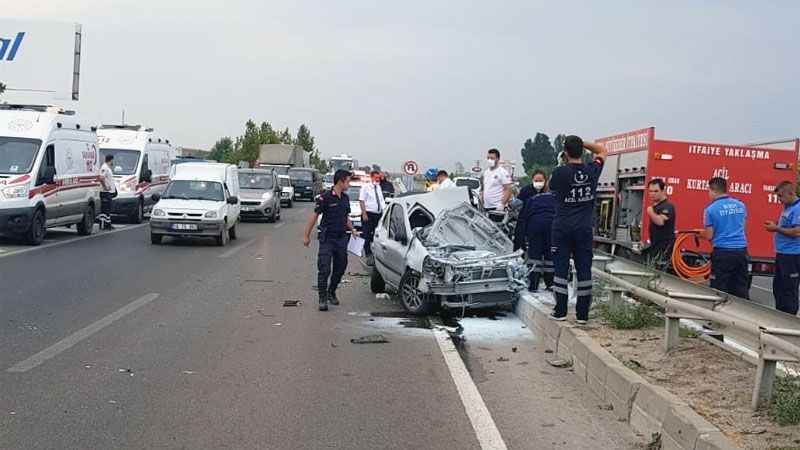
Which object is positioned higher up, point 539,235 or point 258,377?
point 539,235

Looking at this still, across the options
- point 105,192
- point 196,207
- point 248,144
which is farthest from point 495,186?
point 248,144

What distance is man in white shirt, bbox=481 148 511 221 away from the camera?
1468 cm

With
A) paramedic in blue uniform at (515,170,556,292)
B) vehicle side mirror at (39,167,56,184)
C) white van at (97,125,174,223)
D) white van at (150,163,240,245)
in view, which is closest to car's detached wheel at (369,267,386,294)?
paramedic in blue uniform at (515,170,556,292)

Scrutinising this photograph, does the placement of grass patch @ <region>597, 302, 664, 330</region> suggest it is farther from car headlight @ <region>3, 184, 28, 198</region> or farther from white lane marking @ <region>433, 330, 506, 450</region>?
car headlight @ <region>3, 184, 28, 198</region>

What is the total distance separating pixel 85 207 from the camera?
20.6 m

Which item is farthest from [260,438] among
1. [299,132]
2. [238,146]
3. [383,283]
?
[299,132]

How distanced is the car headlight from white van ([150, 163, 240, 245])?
2.93 meters

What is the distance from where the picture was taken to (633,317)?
8453 mm

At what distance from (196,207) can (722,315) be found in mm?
15022

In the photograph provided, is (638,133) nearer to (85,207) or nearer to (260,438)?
(260,438)

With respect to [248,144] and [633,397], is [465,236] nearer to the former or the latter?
[633,397]

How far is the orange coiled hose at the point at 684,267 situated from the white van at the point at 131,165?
58.7 ft

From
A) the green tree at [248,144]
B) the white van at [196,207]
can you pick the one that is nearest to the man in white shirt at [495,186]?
the white van at [196,207]

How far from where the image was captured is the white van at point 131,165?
2558cm
